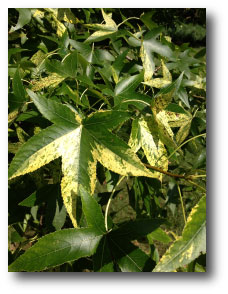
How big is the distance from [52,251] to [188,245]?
0.31m

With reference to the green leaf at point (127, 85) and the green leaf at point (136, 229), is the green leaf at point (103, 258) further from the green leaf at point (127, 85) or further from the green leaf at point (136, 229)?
the green leaf at point (127, 85)

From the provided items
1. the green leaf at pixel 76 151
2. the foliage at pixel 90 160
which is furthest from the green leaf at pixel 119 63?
the green leaf at pixel 76 151

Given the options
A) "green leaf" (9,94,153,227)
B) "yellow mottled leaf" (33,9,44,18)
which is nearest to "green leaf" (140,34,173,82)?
"yellow mottled leaf" (33,9,44,18)

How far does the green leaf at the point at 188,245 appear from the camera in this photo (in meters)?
0.66

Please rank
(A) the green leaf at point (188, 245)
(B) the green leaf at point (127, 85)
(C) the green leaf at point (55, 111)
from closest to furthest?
(A) the green leaf at point (188, 245)
(C) the green leaf at point (55, 111)
(B) the green leaf at point (127, 85)

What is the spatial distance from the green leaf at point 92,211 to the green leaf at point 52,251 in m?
0.04

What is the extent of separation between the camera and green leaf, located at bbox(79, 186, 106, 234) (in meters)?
0.75

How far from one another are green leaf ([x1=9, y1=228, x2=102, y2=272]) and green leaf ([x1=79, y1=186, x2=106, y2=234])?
4cm

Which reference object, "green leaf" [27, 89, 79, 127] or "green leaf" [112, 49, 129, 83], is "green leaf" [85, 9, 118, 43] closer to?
"green leaf" [112, 49, 129, 83]

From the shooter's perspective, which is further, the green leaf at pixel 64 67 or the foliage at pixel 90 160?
the green leaf at pixel 64 67

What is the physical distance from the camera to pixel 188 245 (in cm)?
67

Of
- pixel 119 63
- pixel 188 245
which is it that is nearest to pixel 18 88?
pixel 119 63

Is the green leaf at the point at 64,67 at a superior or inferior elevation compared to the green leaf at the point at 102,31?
inferior
